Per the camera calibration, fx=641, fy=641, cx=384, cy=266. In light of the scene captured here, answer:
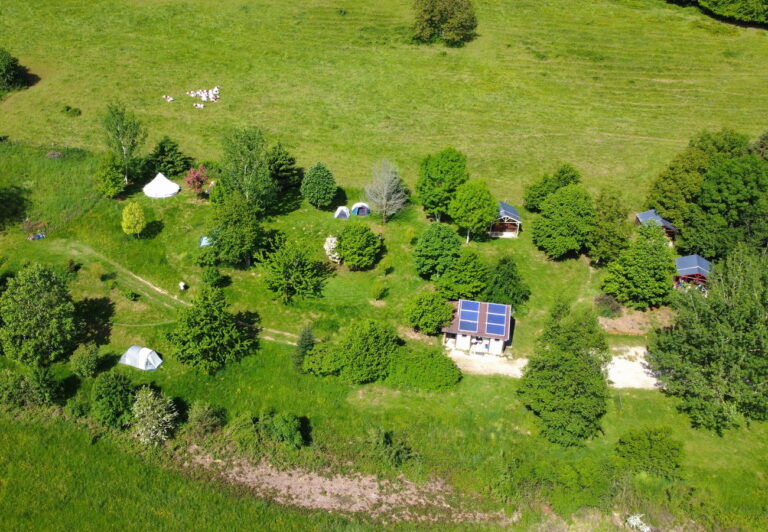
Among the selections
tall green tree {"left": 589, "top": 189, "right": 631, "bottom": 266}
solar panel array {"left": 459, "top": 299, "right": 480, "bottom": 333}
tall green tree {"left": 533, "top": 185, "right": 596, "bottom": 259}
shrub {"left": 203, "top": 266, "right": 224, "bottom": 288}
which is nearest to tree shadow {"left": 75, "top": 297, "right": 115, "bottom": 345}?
shrub {"left": 203, "top": 266, "right": 224, "bottom": 288}

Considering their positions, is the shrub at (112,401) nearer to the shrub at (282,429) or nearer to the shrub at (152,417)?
the shrub at (152,417)

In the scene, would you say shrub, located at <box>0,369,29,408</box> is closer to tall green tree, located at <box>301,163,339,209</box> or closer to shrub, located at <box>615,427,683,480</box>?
tall green tree, located at <box>301,163,339,209</box>

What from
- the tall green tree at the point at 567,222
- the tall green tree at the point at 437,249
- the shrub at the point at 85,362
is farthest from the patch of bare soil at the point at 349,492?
the tall green tree at the point at 567,222

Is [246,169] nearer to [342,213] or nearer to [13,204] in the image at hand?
[342,213]

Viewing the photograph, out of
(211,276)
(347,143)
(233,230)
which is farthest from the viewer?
(347,143)

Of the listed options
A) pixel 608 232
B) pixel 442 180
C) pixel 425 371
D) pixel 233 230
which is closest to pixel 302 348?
pixel 425 371
